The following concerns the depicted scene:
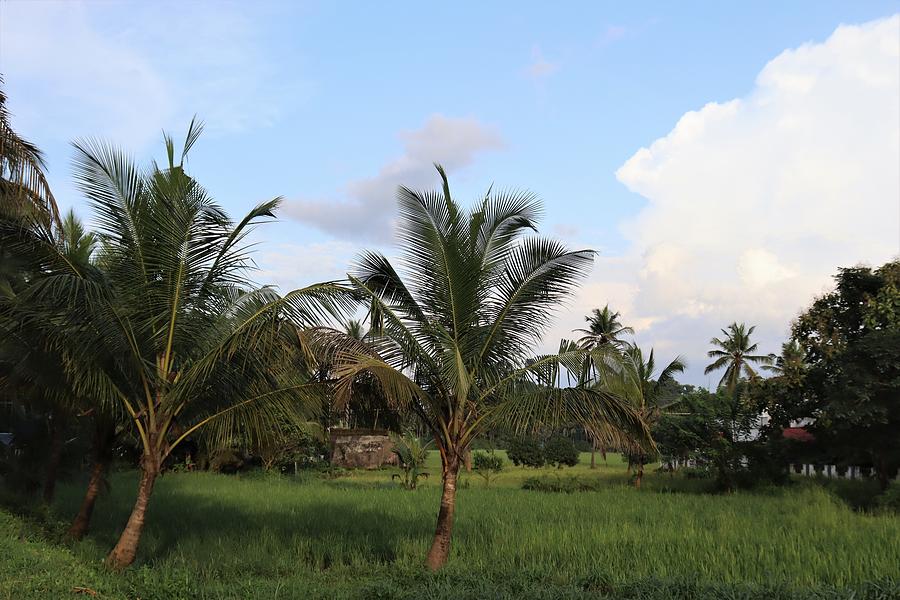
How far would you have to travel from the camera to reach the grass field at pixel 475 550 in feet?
28.5

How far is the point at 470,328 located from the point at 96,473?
748cm

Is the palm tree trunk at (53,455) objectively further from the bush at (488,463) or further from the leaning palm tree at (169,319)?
the bush at (488,463)

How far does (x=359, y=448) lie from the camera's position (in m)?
38.9

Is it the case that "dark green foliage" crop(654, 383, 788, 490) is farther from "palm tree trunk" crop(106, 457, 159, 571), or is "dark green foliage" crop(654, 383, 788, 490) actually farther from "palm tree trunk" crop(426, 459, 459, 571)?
"palm tree trunk" crop(106, 457, 159, 571)

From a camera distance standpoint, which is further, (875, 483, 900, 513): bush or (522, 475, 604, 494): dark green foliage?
(522, 475, 604, 494): dark green foliage

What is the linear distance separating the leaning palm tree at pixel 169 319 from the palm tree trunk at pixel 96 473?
2462mm

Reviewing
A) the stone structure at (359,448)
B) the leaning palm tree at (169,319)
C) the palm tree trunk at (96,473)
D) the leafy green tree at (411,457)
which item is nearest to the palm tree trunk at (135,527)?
the leaning palm tree at (169,319)

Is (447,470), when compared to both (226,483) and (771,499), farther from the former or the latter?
(226,483)

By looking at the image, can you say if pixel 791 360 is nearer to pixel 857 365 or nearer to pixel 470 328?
pixel 857 365

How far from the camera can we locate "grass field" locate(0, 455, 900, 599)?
28.5 ft

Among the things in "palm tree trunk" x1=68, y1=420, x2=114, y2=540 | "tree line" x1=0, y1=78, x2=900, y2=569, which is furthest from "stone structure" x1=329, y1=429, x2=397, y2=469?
"tree line" x1=0, y1=78, x2=900, y2=569

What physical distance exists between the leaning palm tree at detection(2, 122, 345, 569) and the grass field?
1680mm

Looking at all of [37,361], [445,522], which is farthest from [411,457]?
[37,361]

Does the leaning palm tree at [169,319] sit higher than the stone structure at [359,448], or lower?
higher
